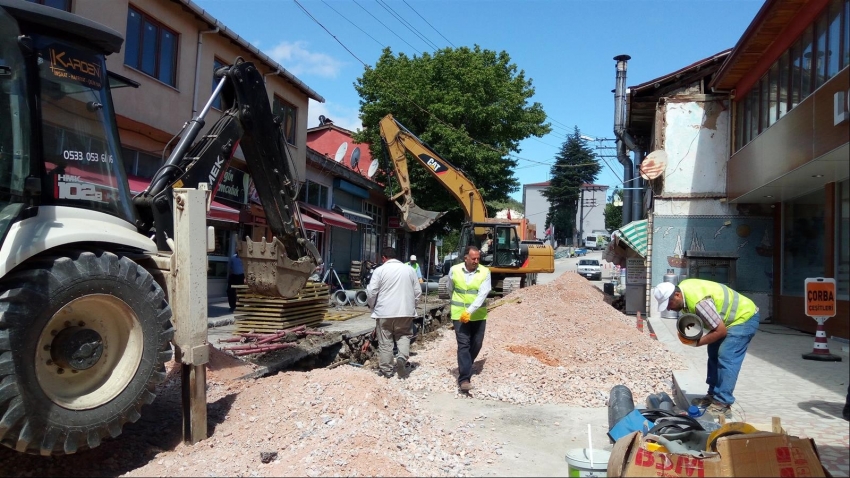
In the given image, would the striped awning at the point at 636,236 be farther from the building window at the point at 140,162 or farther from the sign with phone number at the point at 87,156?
the sign with phone number at the point at 87,156

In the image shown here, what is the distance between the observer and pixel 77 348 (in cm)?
407

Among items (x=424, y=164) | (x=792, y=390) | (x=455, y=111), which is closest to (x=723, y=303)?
(x=792, y=390)

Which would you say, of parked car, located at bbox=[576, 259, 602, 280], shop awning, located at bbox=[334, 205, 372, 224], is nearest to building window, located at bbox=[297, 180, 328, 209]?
shop awning, located at bbox=[334, 205, 372, 224]

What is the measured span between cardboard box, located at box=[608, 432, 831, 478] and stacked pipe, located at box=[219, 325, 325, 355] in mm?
5549

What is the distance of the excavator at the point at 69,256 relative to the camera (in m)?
3.76

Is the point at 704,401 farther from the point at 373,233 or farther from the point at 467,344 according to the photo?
the point at 373,233

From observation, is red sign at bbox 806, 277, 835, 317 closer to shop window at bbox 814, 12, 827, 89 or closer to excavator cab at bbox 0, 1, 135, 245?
shop window at bbox 814, 12, 827, 89

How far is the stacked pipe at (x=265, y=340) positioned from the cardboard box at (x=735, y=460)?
218 inches

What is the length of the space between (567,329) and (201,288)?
26.8 ft

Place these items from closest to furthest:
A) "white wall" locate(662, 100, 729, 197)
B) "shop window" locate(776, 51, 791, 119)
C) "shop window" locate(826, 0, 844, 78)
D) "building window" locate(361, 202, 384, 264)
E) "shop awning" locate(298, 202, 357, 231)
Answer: "shop window" locate(826, 0, 844, 78), "shop window" locate(776, 51, 791, 119), "white wall" locate(662, 100, 729, 197), "shop awning" locate(298, 202, 357, 231), "building window" locate(361, 202, 384, 264)

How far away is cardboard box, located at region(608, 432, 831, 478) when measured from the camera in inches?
130

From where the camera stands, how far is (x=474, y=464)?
15.7 ft

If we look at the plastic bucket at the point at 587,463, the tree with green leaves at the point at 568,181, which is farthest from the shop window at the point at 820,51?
the tree with green leaves at the point at 568,181

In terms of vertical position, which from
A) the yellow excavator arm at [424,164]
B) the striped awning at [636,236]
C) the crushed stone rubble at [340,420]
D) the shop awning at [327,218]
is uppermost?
the yellow excavator arm at [424,164]
